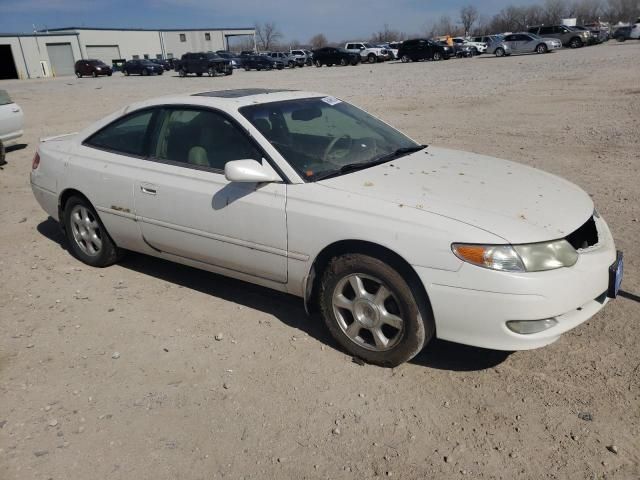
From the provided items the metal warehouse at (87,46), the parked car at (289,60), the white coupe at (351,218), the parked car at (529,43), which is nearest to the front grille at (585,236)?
the white coupe at (351,218)

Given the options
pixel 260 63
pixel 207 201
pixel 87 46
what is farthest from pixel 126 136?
pixel 87 46

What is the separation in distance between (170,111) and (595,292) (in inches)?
125

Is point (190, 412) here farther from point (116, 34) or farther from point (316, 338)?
point (116, 34)

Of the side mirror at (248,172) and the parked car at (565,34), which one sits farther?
the parked car at (565,34)

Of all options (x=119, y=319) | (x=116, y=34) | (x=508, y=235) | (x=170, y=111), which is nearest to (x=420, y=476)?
(x=508, y=235)

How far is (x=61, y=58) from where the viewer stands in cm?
6431

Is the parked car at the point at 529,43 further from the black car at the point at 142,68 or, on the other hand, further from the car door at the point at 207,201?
the car door at the point at 207,201

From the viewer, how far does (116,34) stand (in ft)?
243

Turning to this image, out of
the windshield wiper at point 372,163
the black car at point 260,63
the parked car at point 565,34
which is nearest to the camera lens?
the windshield wiper at point 372,163

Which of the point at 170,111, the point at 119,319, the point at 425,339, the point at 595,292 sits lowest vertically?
the point at 119,319

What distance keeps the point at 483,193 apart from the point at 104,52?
78983mm

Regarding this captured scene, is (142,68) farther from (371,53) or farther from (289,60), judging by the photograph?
(371,53)

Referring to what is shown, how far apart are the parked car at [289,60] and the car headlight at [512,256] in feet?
155

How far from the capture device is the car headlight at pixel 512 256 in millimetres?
2752
